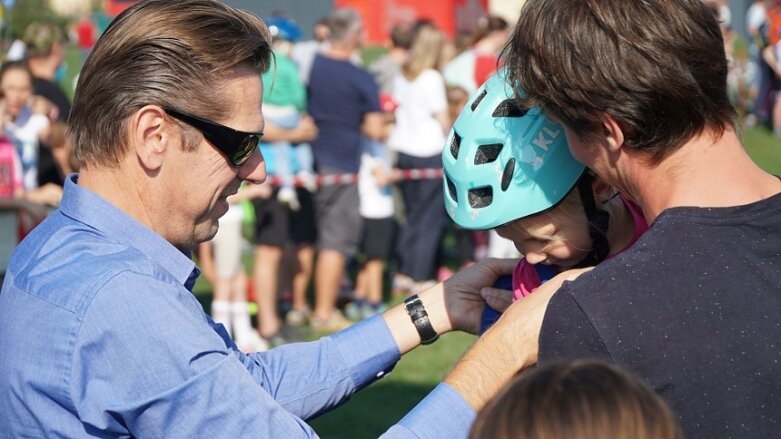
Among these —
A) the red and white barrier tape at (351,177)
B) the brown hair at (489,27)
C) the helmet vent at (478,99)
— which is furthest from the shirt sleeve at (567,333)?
the brown hair at (489,27)

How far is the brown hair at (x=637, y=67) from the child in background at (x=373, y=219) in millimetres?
6671

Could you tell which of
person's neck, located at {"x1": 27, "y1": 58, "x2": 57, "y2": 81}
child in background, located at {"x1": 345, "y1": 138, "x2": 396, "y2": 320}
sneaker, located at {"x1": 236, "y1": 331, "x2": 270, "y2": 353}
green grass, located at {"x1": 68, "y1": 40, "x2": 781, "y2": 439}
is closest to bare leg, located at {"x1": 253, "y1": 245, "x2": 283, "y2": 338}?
sneaker, located at {"x1": 236, "y1": 331, "x2": 270, "y2": 353}

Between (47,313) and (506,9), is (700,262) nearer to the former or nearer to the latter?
(47,313)

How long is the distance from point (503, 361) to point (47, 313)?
0.97m

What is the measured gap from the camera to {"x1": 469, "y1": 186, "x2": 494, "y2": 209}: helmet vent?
→ 2.59m

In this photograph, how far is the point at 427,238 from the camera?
9859mm

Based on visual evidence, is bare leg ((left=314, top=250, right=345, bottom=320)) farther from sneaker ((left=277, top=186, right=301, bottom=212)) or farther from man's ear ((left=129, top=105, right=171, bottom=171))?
man's ear ((left=129, top=105, right=171, bottom=171))

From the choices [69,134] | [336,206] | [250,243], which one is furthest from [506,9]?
[69,134]

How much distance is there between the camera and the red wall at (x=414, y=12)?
35625 mm

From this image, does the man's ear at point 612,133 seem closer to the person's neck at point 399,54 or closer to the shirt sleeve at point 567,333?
the shirt sleeve at point 567,333

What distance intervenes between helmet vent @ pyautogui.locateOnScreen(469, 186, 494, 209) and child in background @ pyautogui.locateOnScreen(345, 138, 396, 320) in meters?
6.15

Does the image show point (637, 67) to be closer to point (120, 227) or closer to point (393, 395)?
point (120, 227)

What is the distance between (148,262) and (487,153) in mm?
880

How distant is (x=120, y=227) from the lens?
93.4 inches
